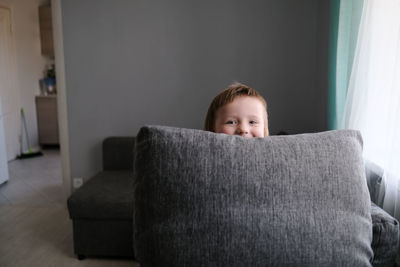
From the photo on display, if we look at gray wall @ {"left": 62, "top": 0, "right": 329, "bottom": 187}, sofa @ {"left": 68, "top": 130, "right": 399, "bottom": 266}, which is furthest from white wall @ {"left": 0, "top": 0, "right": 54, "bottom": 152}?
sofa @ {"left": 68, "top": 130, "right": 399, "bottom": 266}

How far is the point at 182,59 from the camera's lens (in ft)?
10.3

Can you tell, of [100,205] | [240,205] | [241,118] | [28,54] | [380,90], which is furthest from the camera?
[28,54]

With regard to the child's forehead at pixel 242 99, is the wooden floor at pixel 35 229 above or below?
below

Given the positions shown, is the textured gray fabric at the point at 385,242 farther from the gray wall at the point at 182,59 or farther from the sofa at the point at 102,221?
the gray wall at the point at 182,59

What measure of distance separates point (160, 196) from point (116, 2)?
2.66 meters

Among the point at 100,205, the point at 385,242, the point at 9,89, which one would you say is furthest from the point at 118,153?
the point at 9,89

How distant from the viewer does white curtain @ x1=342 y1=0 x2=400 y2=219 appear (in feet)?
4.85

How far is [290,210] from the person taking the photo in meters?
0.82

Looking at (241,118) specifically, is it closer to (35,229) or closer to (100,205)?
(100,205)

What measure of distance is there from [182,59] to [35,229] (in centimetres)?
187

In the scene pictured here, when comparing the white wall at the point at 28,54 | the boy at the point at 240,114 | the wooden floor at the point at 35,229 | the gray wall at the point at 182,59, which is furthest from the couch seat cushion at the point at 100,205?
the white wall at the point at 28,54

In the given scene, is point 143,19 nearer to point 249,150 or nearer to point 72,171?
point 72,171

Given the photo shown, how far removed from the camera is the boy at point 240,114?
1.12 meters

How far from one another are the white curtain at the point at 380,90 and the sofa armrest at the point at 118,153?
6.05 feet
